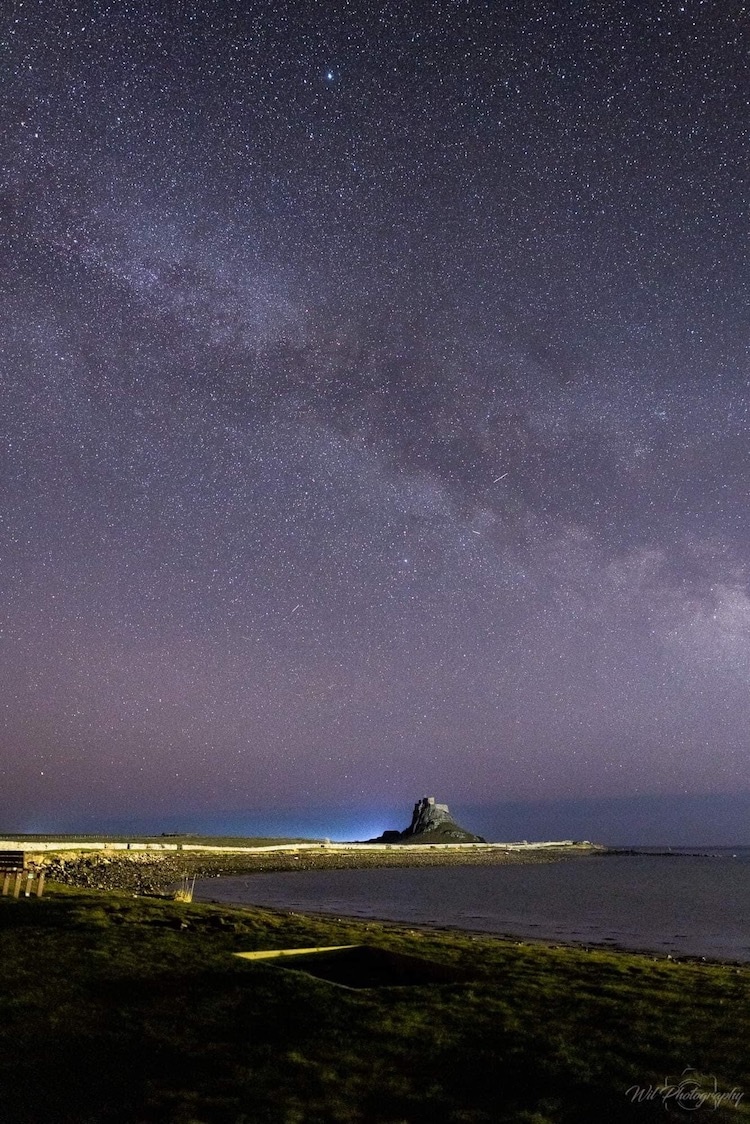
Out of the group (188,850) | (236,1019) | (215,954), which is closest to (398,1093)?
(236,1019)

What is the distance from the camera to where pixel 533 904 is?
66500mm

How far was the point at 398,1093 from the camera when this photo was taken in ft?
32.9

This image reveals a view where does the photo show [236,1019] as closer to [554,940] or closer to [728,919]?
[554,940]

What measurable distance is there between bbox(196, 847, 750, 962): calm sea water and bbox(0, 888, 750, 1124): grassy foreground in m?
29.4

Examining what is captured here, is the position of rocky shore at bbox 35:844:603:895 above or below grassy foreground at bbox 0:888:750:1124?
below

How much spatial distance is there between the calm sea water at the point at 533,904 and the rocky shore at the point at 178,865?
3958 millimetres

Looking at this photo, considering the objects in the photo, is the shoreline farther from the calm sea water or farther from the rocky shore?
→ the rocky shore

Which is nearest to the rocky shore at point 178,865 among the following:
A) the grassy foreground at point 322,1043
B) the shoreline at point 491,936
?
the shoreline at point 491,936

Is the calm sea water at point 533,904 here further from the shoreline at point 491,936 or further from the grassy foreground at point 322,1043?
the grassy foreground at point 322,1043

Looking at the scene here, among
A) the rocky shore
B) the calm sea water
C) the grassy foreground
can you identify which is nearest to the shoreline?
the calm sea water

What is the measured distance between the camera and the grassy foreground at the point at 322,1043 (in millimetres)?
9625

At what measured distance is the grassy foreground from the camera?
9625 millimetres

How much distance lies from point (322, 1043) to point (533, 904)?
60.6 metres

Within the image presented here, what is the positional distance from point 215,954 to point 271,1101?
8305 millimetres
